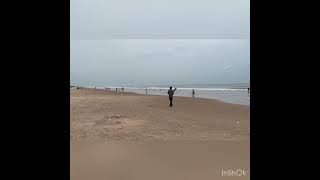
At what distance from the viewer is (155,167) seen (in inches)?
127
